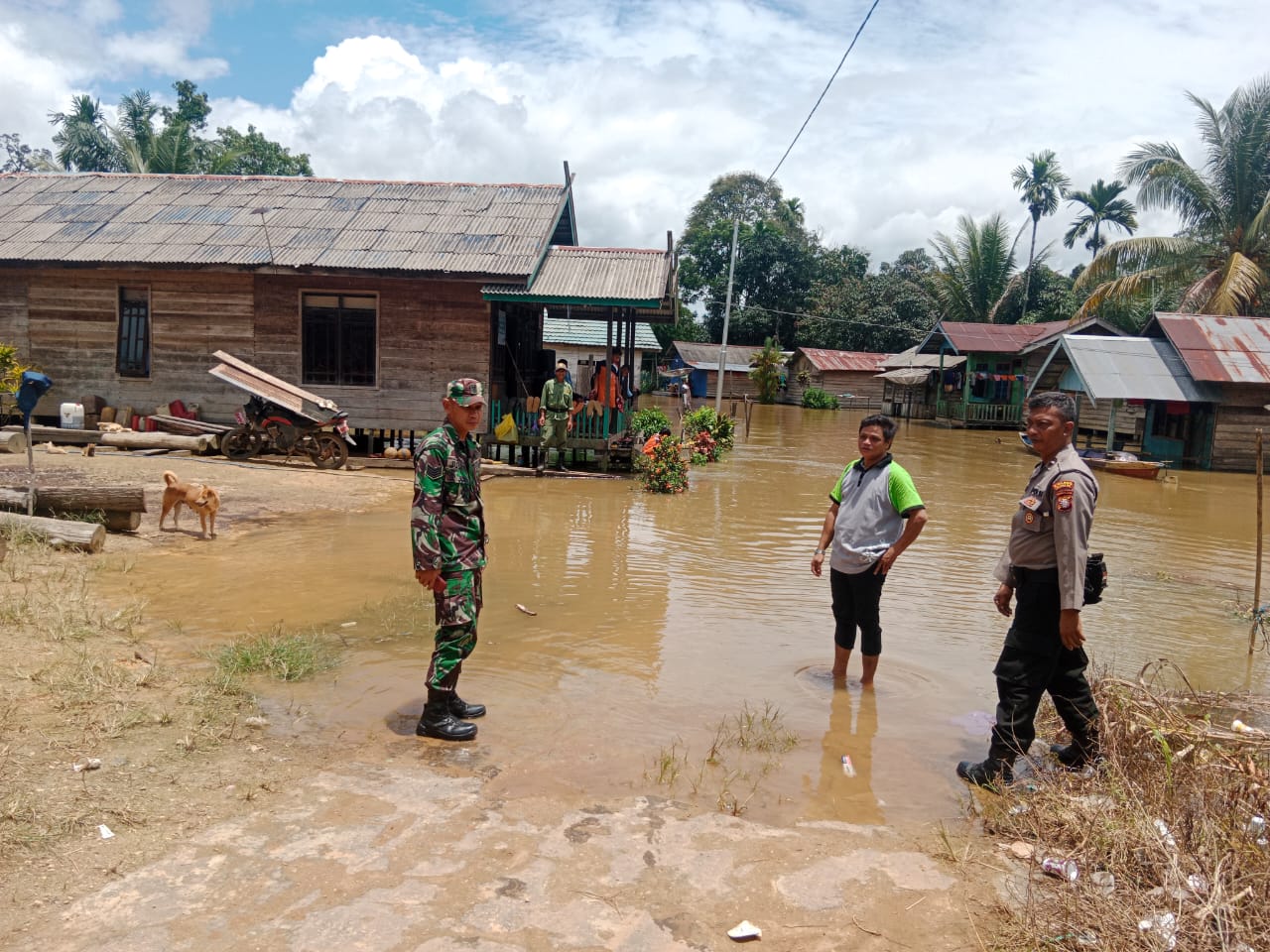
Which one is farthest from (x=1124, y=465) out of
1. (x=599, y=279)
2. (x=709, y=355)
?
(x=709, y=355)

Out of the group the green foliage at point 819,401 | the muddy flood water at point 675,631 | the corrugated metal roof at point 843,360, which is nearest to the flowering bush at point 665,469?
the muddy flood water at point 675,631

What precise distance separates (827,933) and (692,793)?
3.70 ft

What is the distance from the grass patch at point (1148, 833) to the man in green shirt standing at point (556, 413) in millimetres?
10414

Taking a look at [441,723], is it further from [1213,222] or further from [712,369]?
[712,369]

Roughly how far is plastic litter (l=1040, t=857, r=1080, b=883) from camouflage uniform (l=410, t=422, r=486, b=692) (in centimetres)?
266

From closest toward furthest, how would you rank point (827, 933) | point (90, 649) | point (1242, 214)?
point (827, 933) < point (90, 649) < point (1242, 214)

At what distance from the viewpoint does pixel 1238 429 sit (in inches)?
859

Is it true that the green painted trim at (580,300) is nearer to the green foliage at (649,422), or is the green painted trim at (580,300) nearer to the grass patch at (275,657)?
the green foliage at (649,422)

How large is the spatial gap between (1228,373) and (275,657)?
871 inches

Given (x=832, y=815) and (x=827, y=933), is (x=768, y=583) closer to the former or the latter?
(x=832, y=815)

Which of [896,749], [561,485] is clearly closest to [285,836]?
[896,749]

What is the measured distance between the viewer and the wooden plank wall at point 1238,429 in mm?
21688

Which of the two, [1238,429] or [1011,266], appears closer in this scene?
[1238,429]

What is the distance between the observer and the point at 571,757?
4473 millimetres
